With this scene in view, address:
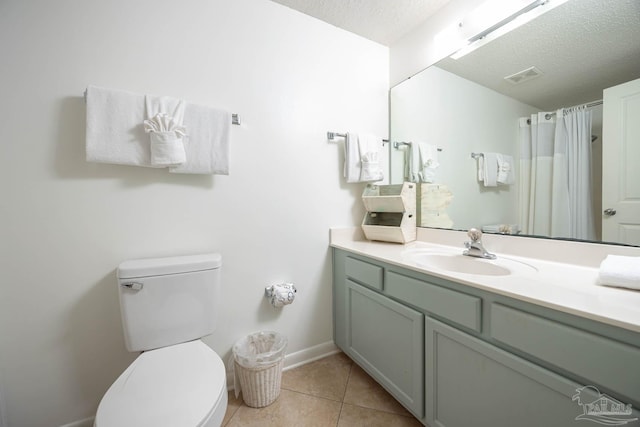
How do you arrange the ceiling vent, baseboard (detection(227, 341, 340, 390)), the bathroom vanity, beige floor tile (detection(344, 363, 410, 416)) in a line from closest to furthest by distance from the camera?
the bathroom vanity → the ceiling vent → beige floor tile (detection(344, 363, 410, 416)) → baseboard (detection(227, 341, 340, 390))

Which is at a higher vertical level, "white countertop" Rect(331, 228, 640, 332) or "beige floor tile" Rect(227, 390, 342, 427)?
"white countertop" Rect(331, 228, 640, 332)

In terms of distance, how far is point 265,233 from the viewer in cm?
145

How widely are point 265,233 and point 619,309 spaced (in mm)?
1376

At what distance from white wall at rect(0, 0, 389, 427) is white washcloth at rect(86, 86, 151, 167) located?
4.0 inches

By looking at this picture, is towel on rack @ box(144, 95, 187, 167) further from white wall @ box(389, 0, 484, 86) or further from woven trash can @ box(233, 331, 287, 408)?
white wall @ box(389, 0, 484, 86)

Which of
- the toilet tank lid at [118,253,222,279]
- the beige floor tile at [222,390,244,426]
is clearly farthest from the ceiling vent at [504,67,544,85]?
the beige floor tile at [222,390,244,426]

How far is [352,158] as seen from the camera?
64.4 inches

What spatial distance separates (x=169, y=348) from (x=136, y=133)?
955 mm

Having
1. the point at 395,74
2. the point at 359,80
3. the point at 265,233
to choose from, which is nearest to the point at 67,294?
the point at 265,233

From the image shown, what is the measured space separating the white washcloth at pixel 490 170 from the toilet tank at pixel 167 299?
150cm

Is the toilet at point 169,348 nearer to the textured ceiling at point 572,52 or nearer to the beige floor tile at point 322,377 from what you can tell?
the beige floor tile at point 322,377

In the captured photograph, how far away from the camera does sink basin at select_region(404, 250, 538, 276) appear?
1.04 metres

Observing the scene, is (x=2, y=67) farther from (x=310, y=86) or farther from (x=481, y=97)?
(x=481, y=97)

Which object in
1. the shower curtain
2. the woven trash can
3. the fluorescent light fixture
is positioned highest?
the fluorescent light fixture
